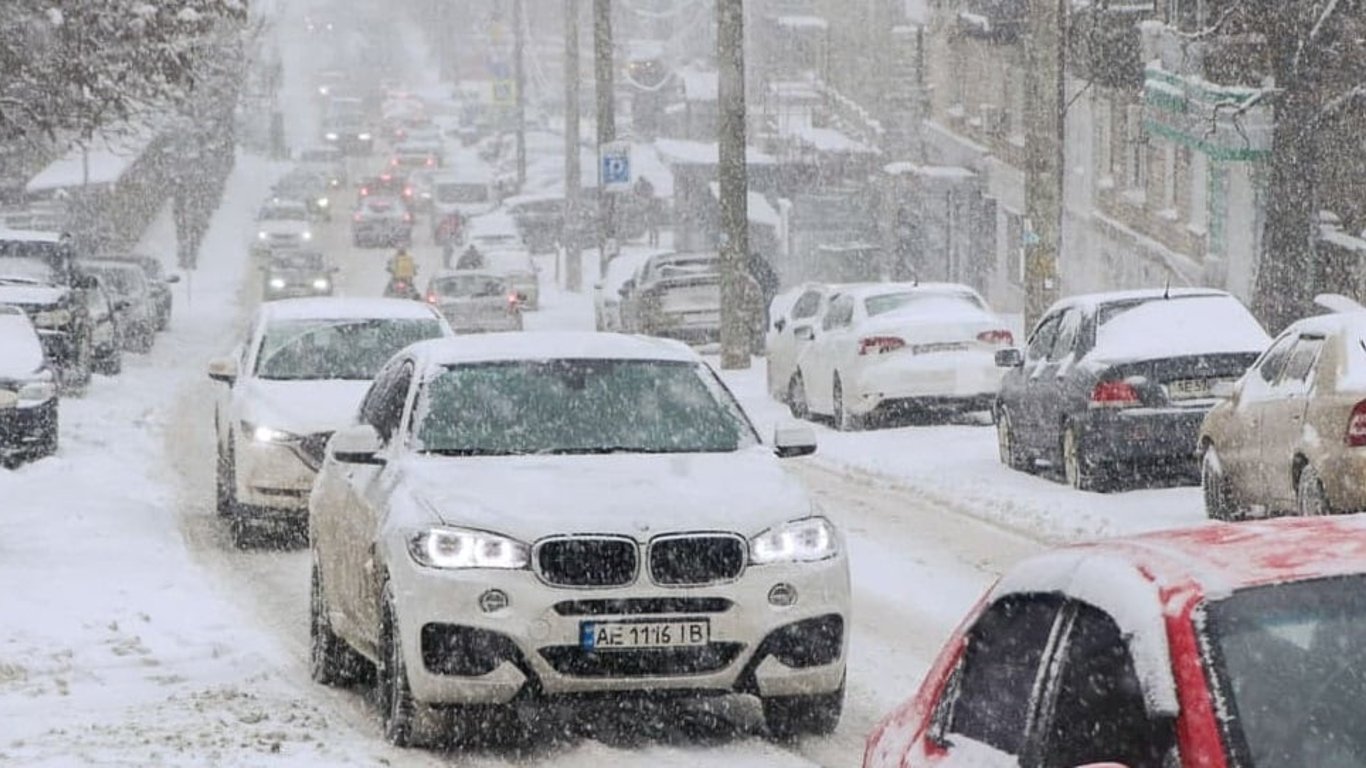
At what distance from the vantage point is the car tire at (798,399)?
96.0 ft

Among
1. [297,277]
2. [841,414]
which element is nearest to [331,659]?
[841,414]

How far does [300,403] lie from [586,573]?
8324 millimetres

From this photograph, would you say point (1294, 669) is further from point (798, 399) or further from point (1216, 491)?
point (798, 399)

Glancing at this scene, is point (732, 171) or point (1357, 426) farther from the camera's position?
point (732, 171)


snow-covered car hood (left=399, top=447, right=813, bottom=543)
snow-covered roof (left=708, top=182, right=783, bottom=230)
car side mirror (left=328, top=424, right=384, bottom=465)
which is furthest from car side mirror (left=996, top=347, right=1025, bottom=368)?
snow-covered roof (left=708, top=182, right=783, bottom=230)

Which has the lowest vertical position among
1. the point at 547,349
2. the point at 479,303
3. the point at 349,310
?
the point at 479,303

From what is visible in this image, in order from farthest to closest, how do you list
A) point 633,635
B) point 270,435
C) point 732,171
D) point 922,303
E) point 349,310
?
point 732,171 < point 922,303 < point 349,310 < point 270,435 < point 633,635

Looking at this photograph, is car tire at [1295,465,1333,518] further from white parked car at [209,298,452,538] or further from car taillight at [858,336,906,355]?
car taillight at [858,336,906,355]

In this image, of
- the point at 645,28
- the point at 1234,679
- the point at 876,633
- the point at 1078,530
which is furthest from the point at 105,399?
the point at 645,28

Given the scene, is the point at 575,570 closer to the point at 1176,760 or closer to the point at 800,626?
the point at 800,626

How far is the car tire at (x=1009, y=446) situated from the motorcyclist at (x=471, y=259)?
3707 centimetres

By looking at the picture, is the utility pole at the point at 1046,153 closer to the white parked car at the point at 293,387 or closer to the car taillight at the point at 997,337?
the car taillight at the point at 997,337

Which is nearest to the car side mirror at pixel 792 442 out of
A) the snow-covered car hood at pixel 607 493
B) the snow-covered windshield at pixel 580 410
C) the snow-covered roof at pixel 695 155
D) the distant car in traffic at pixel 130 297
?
the snow-covered windshield at pixel 580 410

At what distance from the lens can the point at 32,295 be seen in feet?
108
